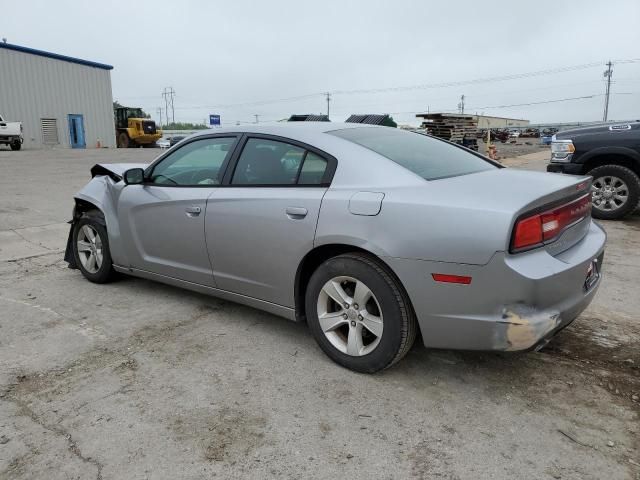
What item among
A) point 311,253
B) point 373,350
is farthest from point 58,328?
point 373,350

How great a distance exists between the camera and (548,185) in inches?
108

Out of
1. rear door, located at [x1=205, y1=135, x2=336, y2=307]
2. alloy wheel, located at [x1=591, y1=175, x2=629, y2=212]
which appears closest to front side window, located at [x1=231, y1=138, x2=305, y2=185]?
rear door, located at [x1=205, y1=135, x2=336, y2=307]

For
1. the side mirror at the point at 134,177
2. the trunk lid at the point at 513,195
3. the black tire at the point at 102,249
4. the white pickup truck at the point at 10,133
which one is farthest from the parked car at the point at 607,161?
the white pickup truck at the point at 10,133

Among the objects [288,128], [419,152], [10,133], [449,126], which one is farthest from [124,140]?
[419,152]

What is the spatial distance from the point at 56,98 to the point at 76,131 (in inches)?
98.3

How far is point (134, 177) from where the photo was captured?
4.02 meters

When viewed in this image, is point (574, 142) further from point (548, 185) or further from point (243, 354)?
point (243, 354)

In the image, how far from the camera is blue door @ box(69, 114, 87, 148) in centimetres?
3422

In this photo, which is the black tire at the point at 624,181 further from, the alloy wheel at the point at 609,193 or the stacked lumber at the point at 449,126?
the stacked lumber at the point at 449,126

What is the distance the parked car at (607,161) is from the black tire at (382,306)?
19.1 feet

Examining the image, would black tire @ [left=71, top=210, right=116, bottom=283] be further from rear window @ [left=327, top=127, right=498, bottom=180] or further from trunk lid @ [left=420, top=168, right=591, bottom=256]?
trunk lid @ [left=420, top=168, right=591, bottom=256]

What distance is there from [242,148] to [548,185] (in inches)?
78.3

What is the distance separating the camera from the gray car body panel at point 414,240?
2.39 metres

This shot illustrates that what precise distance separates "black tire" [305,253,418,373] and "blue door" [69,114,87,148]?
120 feet
